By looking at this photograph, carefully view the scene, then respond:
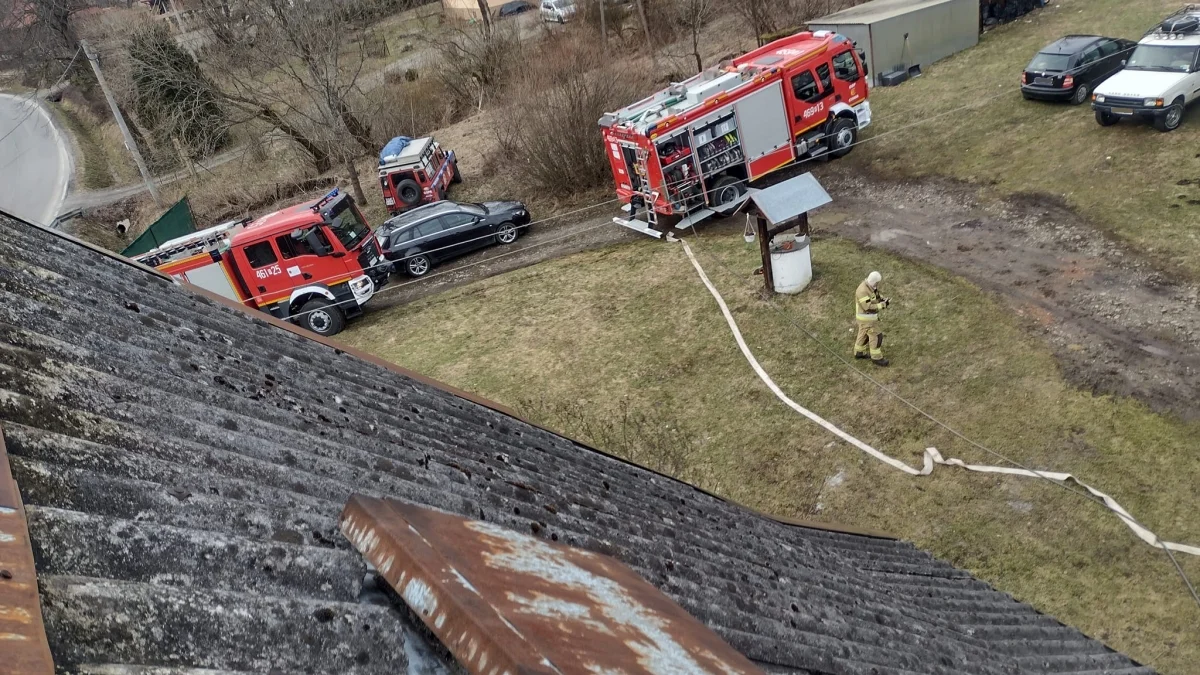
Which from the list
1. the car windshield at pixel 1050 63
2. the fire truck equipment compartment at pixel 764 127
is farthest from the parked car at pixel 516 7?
the car windshield at pixel 1050 63

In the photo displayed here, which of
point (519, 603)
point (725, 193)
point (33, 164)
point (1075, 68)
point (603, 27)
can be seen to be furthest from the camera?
point (33, 164)

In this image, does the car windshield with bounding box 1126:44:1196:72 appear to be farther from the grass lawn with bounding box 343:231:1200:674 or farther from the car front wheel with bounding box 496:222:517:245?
the car front wheel with bounding box 496:222:517:245

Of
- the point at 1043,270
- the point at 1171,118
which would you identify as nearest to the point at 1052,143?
the point at 1171,118

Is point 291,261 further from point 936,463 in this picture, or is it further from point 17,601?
point 17,601

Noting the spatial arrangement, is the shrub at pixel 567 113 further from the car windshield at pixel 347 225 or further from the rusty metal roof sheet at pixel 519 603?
the rusty metal roof sheet at pixel 519 603

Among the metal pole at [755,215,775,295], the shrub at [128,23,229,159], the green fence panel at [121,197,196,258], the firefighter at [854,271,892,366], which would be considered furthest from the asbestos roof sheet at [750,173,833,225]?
the shrub at [128,23,229,159]
